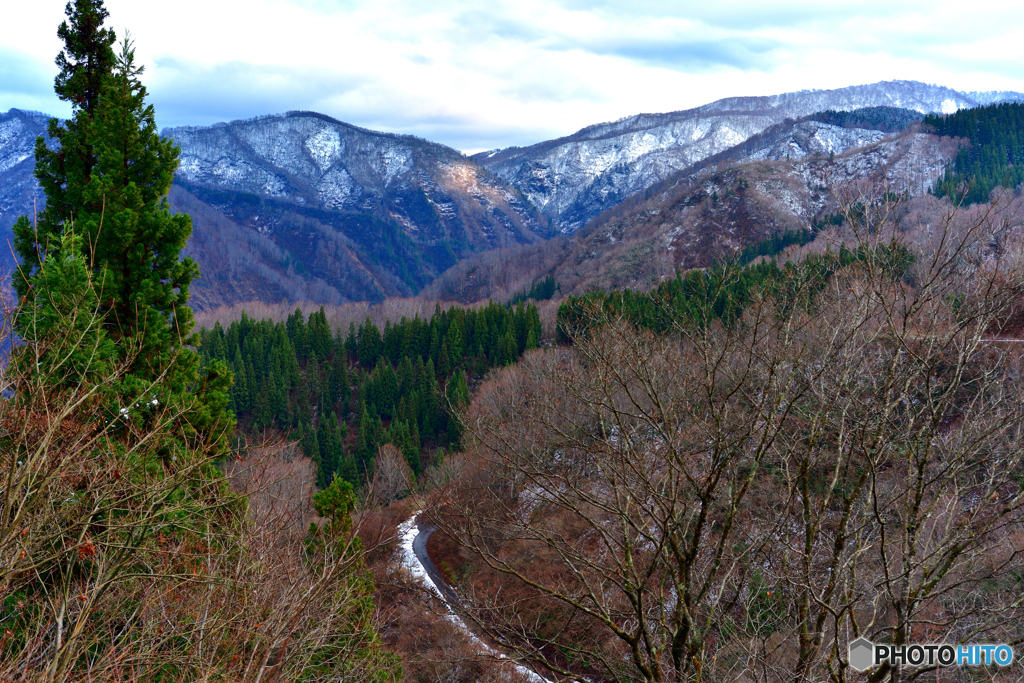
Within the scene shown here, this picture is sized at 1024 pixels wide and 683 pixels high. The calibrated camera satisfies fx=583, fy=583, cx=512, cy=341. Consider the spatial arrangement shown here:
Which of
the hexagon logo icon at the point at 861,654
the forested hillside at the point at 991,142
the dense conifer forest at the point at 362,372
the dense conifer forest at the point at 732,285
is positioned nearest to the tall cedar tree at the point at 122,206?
the dense conifer forest at the point at 732,285

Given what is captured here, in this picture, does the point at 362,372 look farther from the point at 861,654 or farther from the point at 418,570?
the point at 861,654

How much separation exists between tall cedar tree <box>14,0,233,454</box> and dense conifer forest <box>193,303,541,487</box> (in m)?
49.8

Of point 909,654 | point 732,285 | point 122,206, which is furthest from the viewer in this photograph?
point 732,285

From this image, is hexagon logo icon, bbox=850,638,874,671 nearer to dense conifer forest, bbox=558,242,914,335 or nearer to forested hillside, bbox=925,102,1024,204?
dense conifer forest, bbox=558,242,914,335

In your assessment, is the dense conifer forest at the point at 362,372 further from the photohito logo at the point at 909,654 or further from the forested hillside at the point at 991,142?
the forested hillside at the point at 991,142

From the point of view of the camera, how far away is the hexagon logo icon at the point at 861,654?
745 centimetres

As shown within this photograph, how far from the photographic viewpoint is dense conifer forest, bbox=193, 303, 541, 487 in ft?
223

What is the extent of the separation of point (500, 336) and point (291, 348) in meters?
32.2

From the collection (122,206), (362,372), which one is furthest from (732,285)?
(362,372)

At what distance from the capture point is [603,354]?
27.4 ft

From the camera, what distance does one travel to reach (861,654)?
756cm

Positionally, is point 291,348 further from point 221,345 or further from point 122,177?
point 122,177

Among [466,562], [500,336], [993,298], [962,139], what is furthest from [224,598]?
[962,139]

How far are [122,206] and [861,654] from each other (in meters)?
16.5
